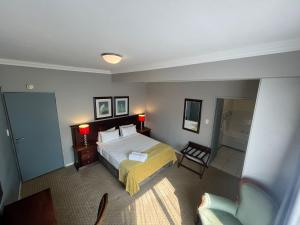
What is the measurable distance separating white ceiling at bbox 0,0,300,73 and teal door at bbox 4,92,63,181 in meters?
1.59

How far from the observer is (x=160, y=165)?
3240mm

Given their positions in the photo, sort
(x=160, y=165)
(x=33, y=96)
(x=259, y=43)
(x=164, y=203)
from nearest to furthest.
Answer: (x=259, y=43) → (x=164, y=203) → (x=33, y=96) → (x=160, y=165)

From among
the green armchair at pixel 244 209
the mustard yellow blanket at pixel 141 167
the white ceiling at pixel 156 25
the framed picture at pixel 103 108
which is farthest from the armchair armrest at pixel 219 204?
the framed picture at pixel 103 108

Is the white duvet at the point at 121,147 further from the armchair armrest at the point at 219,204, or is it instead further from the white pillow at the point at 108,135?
the armchair armrest at the point at 219,204

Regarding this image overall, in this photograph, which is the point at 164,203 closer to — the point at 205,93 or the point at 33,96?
the point at 205,93

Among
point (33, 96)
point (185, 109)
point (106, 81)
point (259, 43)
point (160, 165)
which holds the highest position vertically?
point (259, 43)

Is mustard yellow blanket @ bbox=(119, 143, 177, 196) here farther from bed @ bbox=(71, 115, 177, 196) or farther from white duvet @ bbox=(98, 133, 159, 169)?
white duvet @ bbox=(98, 133, 159, 169)

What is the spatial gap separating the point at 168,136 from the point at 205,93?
1.88 metres

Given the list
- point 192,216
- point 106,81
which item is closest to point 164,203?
point 192,216

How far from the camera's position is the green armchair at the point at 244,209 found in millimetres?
1557

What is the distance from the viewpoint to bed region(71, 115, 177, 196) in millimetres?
2717

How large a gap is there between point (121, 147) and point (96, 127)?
0.99 metres

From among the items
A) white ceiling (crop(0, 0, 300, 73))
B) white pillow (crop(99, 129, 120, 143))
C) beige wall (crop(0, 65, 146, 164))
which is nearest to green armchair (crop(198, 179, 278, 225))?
white ceiling (crop(0, 0, 300, 73))

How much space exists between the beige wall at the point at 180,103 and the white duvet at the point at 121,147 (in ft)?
3.20
